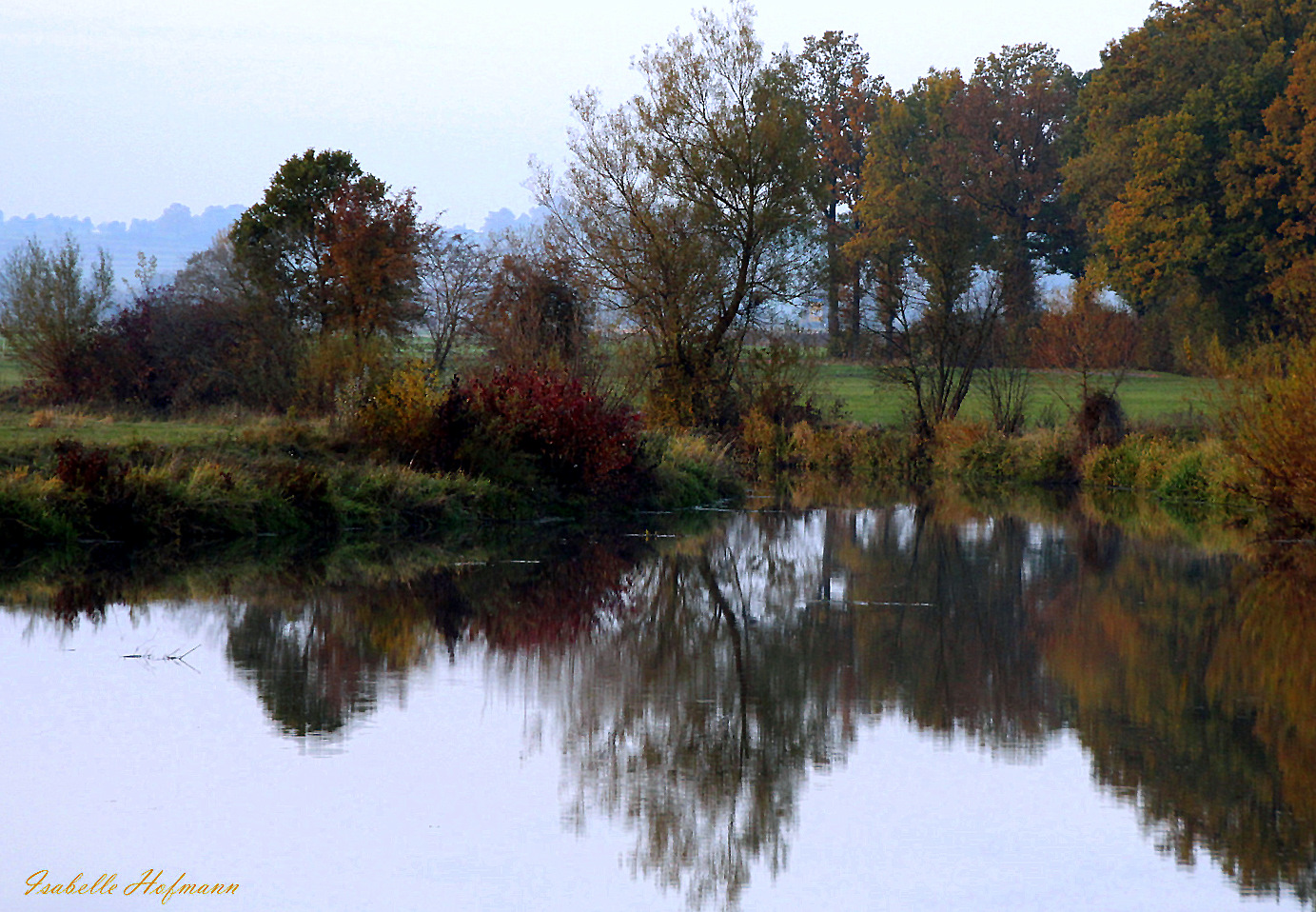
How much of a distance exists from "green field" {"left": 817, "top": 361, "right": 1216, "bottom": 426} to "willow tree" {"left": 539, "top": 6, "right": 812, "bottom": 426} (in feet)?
15.0

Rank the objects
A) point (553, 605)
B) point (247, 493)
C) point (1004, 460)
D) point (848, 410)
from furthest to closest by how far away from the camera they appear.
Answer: point (848, 410), point (1004, 460), point (247, 493), point (553, 605)

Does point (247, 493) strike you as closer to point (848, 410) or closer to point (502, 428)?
point (502, 428)

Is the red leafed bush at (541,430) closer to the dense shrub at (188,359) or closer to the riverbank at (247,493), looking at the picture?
the riverbank at (247,493)

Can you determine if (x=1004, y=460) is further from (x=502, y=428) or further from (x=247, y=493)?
(x=247, y=493)

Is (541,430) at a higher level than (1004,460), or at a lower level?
higher

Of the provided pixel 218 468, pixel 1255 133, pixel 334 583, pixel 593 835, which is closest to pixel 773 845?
pixel 593 835

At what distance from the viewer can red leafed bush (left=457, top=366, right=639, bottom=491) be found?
2105 cm

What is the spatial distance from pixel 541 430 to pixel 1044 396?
961 inches

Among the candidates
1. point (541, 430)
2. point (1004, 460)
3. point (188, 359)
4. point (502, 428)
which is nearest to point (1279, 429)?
point (541, 430)

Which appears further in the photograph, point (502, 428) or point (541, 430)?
point (541, 430)

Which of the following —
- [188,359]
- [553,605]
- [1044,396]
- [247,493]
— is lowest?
[553,605]

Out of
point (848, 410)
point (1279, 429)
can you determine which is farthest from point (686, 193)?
point (1279, 429)

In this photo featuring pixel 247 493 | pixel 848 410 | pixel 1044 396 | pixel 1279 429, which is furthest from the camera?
pixel 1044 396

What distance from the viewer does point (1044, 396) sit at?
4209 cm
